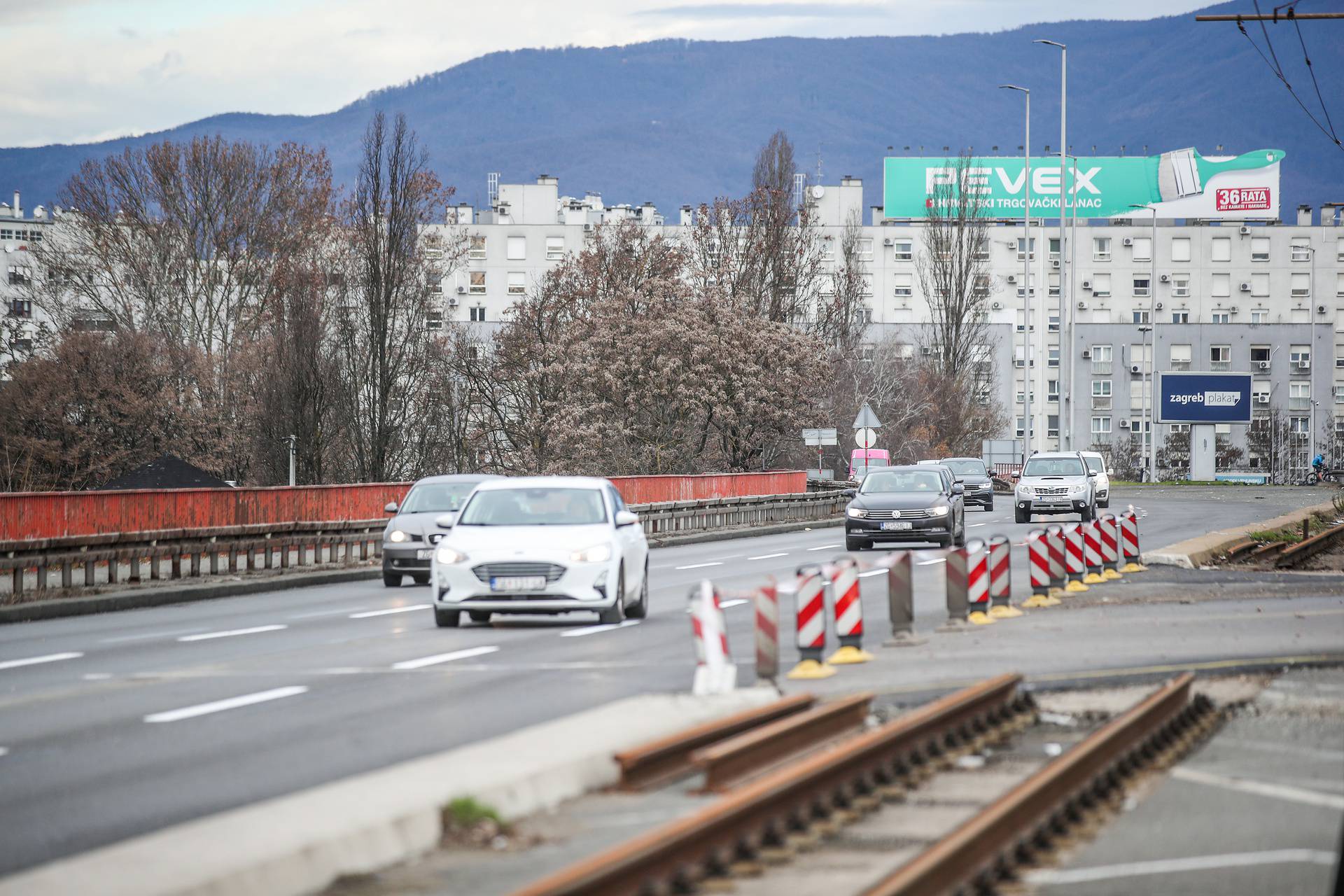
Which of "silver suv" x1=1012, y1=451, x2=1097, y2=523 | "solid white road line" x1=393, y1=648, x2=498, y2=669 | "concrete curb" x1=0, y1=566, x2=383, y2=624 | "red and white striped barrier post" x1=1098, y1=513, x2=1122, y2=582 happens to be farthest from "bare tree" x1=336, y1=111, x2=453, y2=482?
"solid white road line" x1=393, y1=648, x2=498, y2=669

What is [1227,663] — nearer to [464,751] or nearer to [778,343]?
[464,751]

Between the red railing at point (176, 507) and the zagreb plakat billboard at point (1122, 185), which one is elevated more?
the zagreb plakat billboard at point (1122, 185)

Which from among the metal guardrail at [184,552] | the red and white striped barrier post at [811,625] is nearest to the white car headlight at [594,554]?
the red and white striped barrier post at [811,625]

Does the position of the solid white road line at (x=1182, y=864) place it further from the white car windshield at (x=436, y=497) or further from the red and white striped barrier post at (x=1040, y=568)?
the white car windshield at (x=436, y=497)

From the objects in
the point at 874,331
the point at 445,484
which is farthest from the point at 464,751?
the point at 874,331

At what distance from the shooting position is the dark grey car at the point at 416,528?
85.1ft

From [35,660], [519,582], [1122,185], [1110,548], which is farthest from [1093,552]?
[1122,185]

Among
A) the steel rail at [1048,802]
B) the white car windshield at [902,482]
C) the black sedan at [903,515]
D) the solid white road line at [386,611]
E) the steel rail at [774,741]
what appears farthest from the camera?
the white car windshield at [902,482]

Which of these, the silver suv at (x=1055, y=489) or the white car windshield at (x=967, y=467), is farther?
the white car windshield at (x=967, y=467)

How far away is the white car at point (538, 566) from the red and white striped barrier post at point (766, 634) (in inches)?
212

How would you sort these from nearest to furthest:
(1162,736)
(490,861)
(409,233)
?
(490,861)
(1162,736)
(409,233)

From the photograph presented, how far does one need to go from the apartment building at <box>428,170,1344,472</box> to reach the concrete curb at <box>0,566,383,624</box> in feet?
332

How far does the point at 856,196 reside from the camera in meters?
134

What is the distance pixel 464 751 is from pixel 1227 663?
7.68 m
